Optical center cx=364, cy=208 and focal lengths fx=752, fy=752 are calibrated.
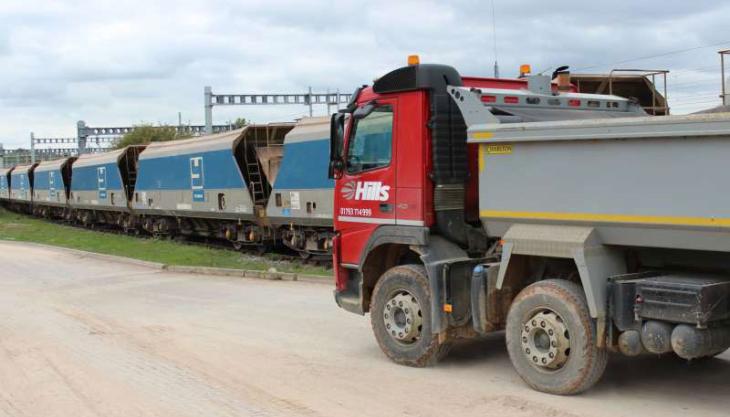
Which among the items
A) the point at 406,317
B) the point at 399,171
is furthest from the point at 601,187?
the point at 406,317

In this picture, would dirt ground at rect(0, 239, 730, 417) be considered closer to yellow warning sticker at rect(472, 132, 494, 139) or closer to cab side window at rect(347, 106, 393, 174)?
cab side window at rect(347, 106, 393, 174)

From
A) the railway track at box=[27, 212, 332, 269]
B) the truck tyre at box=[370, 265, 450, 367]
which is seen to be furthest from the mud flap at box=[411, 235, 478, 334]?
the railway track at box=[27, 212, 332, 269]

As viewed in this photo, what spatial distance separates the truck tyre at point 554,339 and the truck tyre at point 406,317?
3.49ft

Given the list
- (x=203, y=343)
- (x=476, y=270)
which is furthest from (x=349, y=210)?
(x=203, y=343)

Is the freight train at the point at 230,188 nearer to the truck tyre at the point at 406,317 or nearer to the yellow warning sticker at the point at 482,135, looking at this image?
the truck tyre at the point at 406,317

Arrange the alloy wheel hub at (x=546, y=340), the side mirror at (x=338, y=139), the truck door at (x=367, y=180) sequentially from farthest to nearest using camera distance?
the side mirror at (x=338, y=139)
the truck door at (x=367, y=180)
the alloy wheel hub at (x=546, y=340)

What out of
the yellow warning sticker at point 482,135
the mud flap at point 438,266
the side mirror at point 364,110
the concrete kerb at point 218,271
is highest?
the side mirror at point 364,110

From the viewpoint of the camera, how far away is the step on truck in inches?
211

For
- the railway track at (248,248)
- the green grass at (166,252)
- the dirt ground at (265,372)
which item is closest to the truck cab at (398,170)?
the dirt ground at (265,372)

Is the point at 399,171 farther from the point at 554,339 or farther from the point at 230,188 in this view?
the point at 230,188

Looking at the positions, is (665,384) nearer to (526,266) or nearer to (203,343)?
(526,266)

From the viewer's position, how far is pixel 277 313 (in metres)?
11.0

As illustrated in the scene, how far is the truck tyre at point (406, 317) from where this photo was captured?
7.30 meters

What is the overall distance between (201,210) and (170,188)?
285cm
